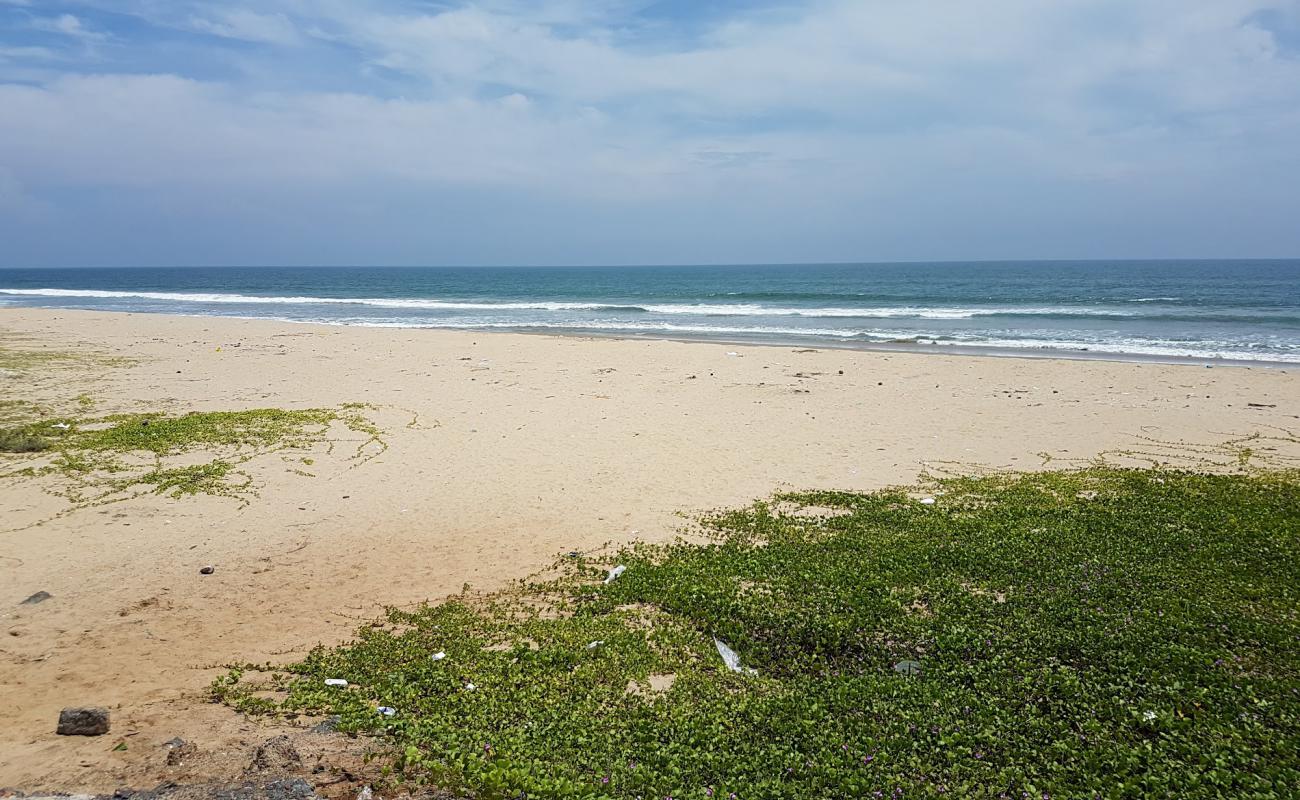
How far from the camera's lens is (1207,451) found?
11047 mm

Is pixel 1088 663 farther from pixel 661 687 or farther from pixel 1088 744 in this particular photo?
pixel 661 687

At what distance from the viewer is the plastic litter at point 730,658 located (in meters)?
5.28

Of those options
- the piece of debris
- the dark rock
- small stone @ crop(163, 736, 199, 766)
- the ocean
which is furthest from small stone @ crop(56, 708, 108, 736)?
the ocean

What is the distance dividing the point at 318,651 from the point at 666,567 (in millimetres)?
3044

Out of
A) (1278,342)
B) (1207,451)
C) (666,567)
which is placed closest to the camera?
(666,567)

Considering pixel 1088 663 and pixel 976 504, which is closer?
pixel 1088 663

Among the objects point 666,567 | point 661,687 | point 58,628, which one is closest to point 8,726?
point 58,628

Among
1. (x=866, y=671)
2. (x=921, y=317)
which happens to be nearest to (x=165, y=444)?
(x=866, y=671)

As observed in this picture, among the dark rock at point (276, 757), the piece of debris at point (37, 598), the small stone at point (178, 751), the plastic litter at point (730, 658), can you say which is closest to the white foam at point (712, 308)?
the plastic litter at point (730, 658)

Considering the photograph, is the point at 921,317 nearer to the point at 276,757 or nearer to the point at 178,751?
the point at 276,757

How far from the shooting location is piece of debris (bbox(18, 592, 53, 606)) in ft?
20.9

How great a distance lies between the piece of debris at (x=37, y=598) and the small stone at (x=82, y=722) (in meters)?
2.42

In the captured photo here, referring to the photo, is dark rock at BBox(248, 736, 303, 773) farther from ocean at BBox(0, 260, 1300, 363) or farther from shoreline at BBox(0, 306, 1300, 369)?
ocean at BBox(0, 260, 1300, 363)

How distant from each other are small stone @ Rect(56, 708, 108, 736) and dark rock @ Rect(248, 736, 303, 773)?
3.60ft
